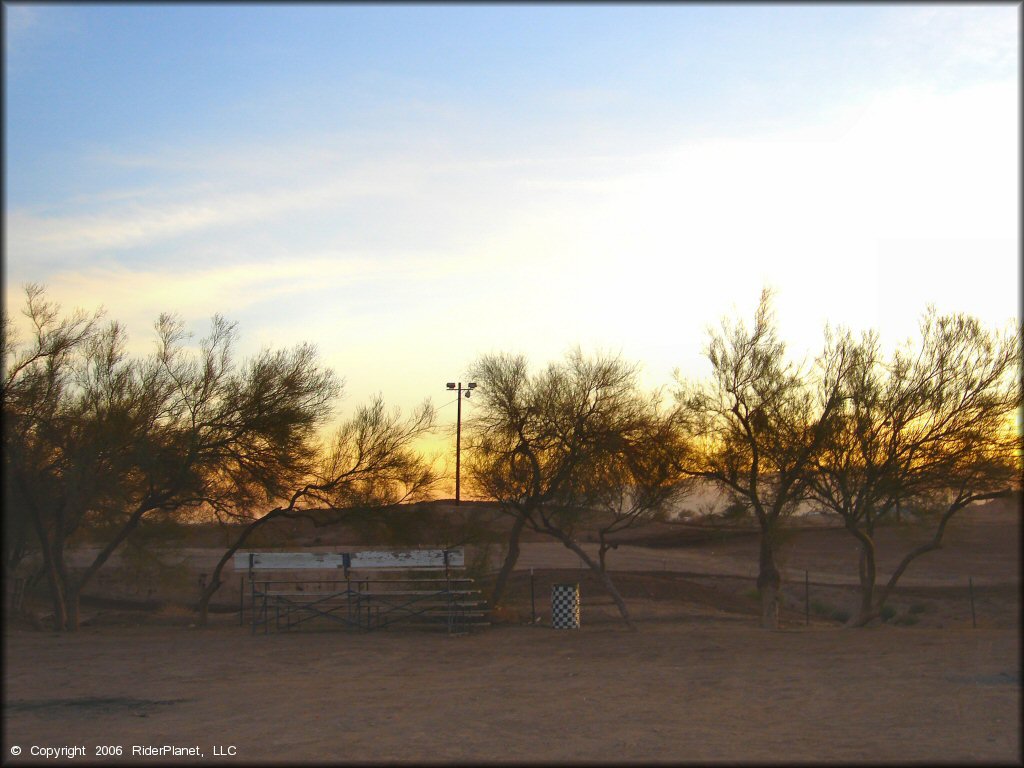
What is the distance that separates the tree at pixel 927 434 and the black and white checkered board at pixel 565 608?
22.8 feet

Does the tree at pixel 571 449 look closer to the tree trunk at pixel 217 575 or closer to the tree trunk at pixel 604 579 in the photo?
the tree trunk at pixel 604 579

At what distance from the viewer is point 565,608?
972 inches

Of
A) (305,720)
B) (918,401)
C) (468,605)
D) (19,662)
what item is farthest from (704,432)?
(19,662)

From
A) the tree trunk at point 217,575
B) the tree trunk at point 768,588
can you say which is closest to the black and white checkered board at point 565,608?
the tree trunk at point 768,588

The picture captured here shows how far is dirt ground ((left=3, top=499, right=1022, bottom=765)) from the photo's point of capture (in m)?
11.1

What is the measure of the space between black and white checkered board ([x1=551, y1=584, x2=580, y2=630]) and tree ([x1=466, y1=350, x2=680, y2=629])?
3.45 feet

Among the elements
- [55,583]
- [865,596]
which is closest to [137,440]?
[55,583]

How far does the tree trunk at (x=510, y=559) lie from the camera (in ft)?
85.3

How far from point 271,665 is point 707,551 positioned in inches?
2004

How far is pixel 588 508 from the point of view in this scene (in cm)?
2536

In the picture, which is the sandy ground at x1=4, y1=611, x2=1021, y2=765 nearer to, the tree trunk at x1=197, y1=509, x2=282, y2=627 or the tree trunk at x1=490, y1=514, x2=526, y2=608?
the tree trunk at x1=197, y1=509, x2=282, y2=627

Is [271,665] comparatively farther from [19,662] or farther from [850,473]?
[850,473]

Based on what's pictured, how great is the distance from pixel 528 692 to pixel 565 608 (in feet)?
30.6

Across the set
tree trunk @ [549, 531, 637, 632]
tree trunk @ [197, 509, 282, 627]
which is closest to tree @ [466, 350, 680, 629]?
tree trunk @ [549, 531, 637, 632]
